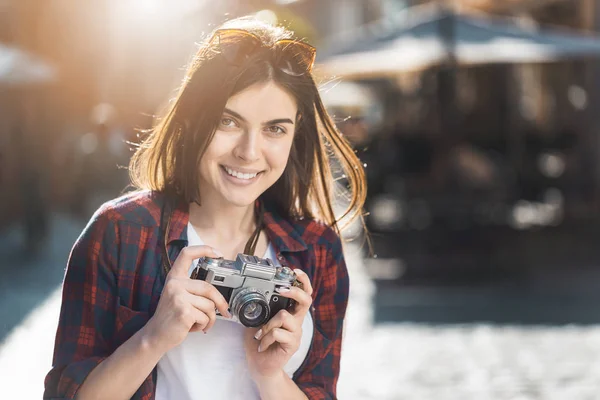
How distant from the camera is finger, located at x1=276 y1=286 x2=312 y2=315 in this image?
77.2 inches

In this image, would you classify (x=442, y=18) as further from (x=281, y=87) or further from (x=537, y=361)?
(x=281, y=87)

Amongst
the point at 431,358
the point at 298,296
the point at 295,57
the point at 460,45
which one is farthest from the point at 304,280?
the point at 460,45

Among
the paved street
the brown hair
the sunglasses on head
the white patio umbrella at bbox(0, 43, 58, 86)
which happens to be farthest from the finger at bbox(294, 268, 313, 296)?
the white patio umbrella at bbox(0, 43, 58, 86)

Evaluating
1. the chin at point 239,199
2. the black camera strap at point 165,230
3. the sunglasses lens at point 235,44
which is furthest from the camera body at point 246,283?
the sunglasses lens at point 235,44

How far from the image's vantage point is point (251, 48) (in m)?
2.13

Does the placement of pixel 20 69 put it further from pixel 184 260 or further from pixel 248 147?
pixel 184 260

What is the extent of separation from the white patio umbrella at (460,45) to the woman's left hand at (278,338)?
332 inches

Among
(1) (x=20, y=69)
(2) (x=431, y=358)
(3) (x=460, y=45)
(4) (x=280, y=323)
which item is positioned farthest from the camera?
(1) (x=20, y=69)

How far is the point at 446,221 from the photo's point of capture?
439 inches

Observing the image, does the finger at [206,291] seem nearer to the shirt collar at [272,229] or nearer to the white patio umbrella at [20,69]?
the shirt collar at [272,229]

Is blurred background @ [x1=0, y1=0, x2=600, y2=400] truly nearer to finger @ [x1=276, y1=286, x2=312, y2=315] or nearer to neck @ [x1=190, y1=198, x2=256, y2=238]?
neck @ [x1=190, y1=198, x2=256, y2=238]

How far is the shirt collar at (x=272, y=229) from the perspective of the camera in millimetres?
2102

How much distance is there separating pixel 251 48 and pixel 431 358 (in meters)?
4.83

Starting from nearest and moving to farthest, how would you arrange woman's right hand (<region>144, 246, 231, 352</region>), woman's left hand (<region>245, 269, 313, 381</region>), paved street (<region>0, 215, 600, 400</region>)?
woman's right hand (<region>144, 246, 231, 352</region>)
woman's left hand (<region>245, 269, 313, 381</region>)
paved street (<region>0, 215, 600, 400</region>)
